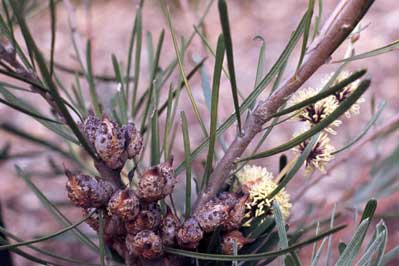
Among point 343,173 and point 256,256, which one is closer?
point 256,256

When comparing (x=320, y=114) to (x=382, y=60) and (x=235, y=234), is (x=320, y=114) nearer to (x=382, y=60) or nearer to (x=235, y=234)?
(x=235, y=234)

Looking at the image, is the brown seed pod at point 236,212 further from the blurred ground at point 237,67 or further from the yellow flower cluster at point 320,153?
the blurred ground at point 237,67

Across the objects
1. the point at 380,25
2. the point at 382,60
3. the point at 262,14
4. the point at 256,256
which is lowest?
the point at 256,256

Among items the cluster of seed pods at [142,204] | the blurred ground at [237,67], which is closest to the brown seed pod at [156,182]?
the cluster of seed pods at [142,204]

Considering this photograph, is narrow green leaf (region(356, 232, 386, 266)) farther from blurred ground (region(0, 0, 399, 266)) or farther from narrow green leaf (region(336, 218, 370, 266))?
blurred ground (region(0, 0, 399, 266))

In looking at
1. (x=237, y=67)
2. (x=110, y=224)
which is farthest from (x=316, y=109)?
(x=237, y=67)

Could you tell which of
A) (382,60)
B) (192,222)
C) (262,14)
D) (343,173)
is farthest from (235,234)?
(262,14)

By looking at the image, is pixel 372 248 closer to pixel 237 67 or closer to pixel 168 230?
pixel 168 230
